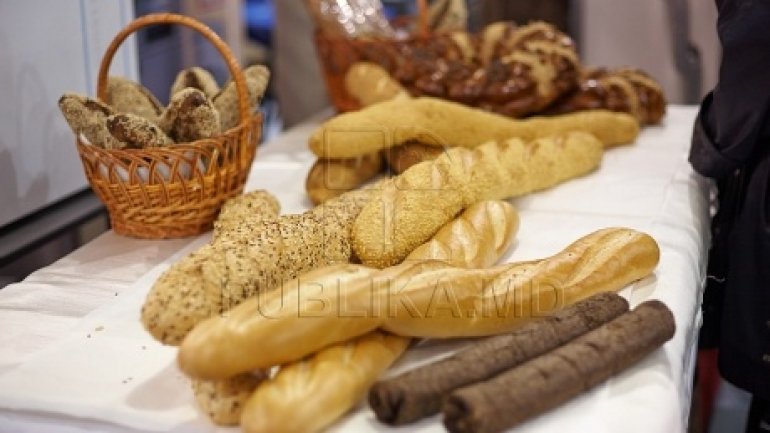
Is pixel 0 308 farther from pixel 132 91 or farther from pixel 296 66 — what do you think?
pixel 296 66

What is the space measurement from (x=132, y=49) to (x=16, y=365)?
93 cm

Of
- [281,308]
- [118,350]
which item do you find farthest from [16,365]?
[281,308]

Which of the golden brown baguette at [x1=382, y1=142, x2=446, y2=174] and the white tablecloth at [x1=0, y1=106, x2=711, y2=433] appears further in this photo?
the golden brown baguette at [x1=382, y1=142, x2=446, y2=174]

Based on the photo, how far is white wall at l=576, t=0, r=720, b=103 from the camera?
110 inches

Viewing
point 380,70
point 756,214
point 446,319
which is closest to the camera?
point 446,319

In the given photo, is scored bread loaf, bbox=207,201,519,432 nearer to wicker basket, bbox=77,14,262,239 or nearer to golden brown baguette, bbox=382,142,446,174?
wicker basket, bbox=77,14,262,239

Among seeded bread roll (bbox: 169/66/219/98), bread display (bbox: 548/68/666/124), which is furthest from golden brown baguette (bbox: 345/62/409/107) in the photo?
seeded bread roll (bbox: 169/66/219/98)

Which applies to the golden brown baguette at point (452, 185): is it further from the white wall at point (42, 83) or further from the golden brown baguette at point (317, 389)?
the white wall at point (42, 83)

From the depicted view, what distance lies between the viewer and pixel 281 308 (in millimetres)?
803

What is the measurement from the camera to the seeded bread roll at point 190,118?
48.1 inches

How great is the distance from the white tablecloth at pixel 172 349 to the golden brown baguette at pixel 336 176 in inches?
2.0

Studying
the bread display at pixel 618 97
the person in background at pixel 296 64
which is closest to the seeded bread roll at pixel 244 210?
the bread display at pixel 618 97

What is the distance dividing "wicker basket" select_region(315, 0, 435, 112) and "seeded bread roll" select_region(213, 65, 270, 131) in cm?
53

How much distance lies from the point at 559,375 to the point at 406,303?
0.57 ft
